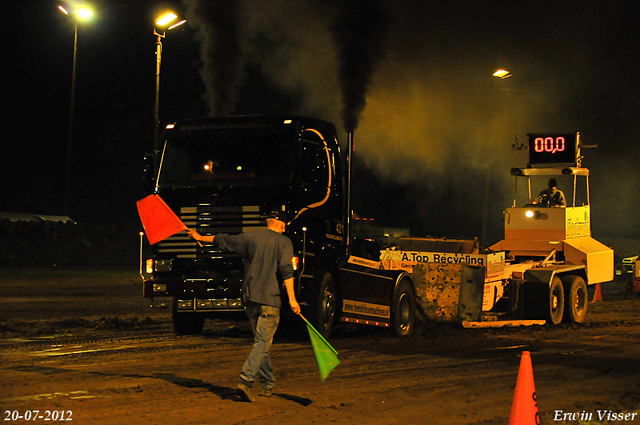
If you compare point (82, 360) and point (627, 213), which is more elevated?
point (627, 213)

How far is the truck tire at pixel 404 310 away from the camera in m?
12.6

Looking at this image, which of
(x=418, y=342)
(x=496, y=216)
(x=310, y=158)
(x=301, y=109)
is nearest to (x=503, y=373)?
(x=418, y=342)

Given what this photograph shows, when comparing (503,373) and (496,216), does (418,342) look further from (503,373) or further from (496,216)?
(496,216)

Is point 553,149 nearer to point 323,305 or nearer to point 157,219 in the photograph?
point 323,305

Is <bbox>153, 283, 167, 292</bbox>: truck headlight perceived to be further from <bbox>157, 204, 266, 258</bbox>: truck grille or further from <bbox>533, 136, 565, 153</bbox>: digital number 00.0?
<bbox>533, 136, 565, 153</bbox>: digital number 00.0

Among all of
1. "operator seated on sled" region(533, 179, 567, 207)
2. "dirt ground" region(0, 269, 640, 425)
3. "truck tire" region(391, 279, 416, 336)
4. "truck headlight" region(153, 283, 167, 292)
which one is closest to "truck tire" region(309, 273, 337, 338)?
"dirt ground" region(0, 269, 640, 425)

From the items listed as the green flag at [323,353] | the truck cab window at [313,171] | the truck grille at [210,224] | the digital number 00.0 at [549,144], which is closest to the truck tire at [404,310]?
the truck cab window at [313,171]

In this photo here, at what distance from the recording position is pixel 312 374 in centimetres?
858

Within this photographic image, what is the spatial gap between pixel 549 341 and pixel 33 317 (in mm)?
9968

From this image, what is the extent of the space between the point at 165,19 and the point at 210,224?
28.3 ft

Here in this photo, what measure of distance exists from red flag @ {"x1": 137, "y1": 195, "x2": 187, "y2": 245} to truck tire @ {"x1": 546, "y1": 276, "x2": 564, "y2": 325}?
8900 millimetres

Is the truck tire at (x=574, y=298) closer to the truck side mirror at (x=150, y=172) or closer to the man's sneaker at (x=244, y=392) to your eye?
the truck side mirror at (x=150, y=172)

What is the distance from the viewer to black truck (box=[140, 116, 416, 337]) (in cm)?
1088

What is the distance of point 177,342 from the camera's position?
11320 mm
